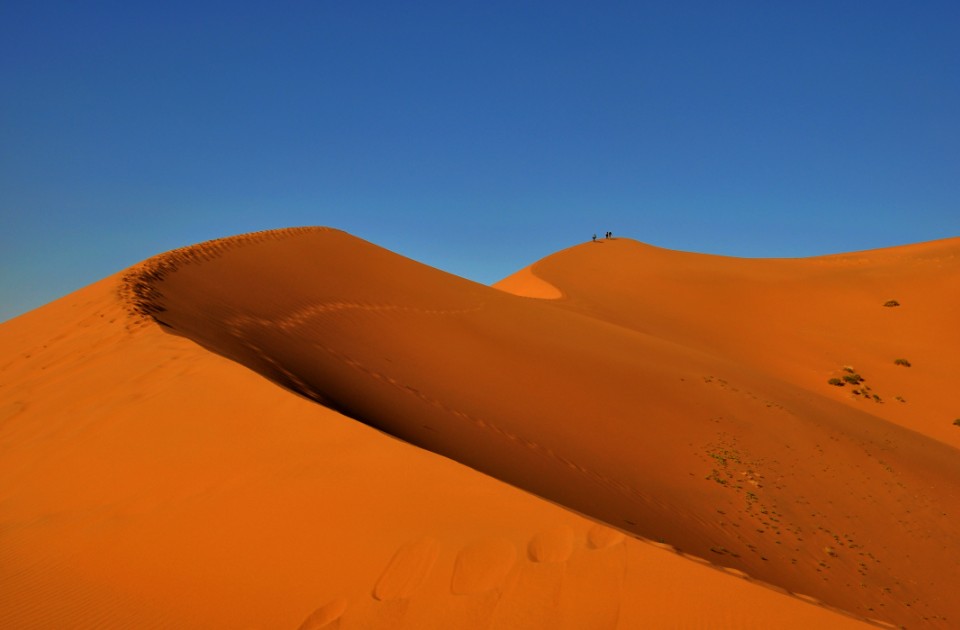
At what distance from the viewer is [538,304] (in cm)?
2225

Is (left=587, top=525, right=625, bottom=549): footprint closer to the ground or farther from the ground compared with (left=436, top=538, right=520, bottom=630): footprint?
farther from the ground

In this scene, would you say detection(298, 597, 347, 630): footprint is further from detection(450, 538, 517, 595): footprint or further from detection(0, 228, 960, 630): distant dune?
detection(450, 538, 517, 595): footprint

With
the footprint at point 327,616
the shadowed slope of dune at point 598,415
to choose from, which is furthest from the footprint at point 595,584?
the shadowed slope of dune at point 598,415

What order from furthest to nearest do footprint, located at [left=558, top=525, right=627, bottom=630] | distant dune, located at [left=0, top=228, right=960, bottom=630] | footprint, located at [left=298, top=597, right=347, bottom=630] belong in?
1. distant dune, located at [left=0, top=228, right=960, bottom=630]
2. footprint, located at [left=298, top=597, right=347, bottom=630]
3. footprint, located at [left=558, top=525, right=627, bottom=630]

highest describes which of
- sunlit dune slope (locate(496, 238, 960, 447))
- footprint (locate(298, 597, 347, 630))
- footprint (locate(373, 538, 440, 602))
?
sunlit dune slope (locate(496, 238, 960, 447))

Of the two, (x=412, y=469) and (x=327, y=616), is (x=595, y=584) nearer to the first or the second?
(x=327, y=616)

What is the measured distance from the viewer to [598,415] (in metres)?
11.8

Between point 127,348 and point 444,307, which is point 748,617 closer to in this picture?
point 127,348

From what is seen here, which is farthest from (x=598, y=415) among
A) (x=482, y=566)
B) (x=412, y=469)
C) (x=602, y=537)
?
(x=482, y=566)

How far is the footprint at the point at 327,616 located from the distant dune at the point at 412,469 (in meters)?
0.02

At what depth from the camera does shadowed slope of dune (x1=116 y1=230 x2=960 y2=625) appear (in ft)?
26.2

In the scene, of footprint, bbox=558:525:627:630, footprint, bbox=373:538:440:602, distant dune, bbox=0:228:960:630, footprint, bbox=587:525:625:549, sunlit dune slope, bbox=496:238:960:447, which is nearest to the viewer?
footprint, bbox=558:525:627:630

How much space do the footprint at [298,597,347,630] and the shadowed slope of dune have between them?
380 cm

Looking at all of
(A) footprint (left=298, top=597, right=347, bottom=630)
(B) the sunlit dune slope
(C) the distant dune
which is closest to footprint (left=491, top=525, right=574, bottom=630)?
(C) the distant dune
